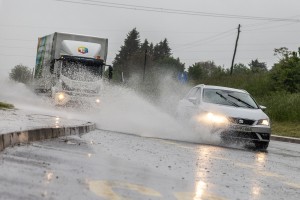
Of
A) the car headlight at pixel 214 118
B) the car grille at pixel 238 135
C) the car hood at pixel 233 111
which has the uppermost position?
the car hood at pixel 233 111

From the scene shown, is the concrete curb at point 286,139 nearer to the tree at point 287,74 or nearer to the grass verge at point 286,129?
the grass verge at point 286,129

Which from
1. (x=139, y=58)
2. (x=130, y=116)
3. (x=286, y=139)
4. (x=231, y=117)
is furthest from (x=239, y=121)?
(x=139, y=58)

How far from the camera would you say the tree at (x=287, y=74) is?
44.6 metres

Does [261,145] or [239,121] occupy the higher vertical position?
[239,121]

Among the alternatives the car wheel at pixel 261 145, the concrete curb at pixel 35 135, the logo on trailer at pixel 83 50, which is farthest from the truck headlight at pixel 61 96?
the car wheel at pixel 261 145

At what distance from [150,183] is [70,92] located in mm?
20934

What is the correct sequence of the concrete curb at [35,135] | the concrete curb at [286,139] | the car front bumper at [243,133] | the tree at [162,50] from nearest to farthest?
the concrete curb at [35,135], the car front bumper at [243,133], the concrete curb at [286,139], the tree at [162,50]

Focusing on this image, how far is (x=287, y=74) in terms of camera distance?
4503 cm

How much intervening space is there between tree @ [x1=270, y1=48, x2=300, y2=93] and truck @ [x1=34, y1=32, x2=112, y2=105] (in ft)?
63.8

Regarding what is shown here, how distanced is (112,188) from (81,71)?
2188 cm

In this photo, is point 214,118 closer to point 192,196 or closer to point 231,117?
point 231,117

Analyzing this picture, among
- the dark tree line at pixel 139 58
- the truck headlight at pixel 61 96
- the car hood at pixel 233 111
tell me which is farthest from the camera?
the dark tree line at pixel 139 58

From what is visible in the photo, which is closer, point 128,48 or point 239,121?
point 239,121

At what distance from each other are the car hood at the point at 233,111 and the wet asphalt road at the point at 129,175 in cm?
461
